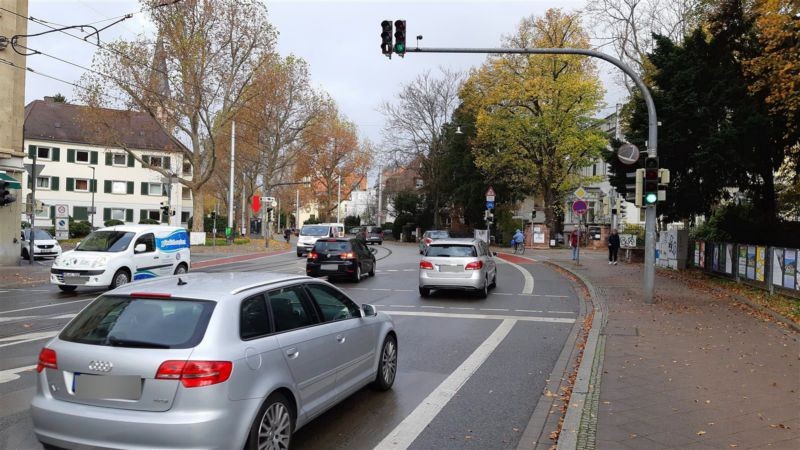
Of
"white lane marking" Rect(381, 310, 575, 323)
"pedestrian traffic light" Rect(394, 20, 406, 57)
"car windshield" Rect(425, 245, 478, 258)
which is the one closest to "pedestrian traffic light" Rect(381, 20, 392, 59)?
→ "pedestrian traffic light" Rect(394, 20, 406, 57)

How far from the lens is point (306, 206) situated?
9988 centimetres

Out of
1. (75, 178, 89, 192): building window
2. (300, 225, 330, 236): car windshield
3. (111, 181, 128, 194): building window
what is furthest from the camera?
(111, 181, 128, 194): building window

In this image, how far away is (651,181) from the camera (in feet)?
44.9

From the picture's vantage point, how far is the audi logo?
12.8 ft

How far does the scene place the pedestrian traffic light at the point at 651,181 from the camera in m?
13.7

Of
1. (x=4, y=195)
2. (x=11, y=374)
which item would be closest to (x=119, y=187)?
(x=4, y=195)

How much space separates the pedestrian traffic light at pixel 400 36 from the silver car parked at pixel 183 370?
31.9 ft

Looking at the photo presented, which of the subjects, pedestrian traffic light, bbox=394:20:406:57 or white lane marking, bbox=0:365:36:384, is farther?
pedestrian traffic light, bbox=394:20:406:57

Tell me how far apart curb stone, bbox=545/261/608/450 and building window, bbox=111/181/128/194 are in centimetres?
6517

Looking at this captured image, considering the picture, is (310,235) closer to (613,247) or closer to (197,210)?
(197,210)

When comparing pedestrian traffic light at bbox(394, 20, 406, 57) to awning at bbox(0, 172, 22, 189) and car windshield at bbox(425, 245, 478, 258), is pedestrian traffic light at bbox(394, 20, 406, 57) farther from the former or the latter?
awning at bbox(0, 172, 22, 189)

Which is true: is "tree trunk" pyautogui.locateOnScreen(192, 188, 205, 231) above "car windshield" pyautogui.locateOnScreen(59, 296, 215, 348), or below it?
above

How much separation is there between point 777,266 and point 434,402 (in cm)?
1255

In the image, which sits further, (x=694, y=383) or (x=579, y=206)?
(x=579, y=206)
